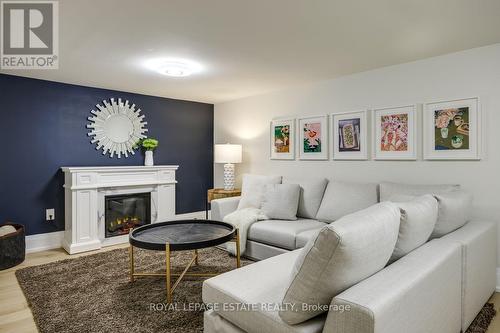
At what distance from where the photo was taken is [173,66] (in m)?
3.27

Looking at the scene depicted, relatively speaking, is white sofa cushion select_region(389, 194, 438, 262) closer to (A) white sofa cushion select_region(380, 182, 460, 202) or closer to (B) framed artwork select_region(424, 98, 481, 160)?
(A) white sofa cushion select_region(380, 182, 460, 202)

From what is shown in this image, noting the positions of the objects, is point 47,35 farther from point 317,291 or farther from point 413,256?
point 413,256

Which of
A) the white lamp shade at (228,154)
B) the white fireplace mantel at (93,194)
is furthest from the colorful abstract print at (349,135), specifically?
the white fireplace mantel at (93,194)

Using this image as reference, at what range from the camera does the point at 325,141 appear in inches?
157

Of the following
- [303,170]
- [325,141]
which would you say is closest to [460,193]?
[325,141]

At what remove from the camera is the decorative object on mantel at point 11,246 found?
328 cm

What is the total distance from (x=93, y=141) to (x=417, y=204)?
164 inches

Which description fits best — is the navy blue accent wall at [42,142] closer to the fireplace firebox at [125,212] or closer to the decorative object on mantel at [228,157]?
the fireplace firebox at [125,212]

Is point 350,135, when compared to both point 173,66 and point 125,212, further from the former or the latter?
point 125,212

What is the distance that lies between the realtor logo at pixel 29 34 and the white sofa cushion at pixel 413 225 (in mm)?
2536

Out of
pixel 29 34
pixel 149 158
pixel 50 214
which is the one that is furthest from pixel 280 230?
pixel 50 214

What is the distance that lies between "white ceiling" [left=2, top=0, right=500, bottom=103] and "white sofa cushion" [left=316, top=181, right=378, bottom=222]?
1.33 metres

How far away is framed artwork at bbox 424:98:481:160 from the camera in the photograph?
2.83 m

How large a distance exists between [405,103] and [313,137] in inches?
47.1
